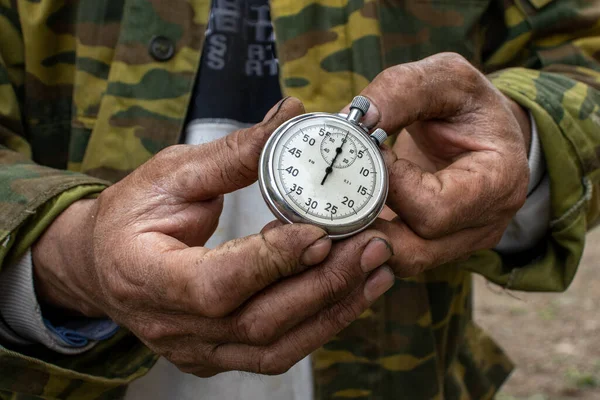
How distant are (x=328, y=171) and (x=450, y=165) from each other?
0.31 metres

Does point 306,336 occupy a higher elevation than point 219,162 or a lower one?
lower

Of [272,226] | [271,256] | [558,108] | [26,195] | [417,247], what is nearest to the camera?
[271,256]

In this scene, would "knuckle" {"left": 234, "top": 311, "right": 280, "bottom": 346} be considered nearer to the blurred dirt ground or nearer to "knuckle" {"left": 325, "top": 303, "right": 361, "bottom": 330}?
"knuckle" {"left": 325, "top": 303, "right": 361, "bottom": 330}

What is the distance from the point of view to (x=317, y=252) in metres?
1.26

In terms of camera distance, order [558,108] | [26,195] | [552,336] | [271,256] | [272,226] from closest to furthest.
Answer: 1. [271,256]
2. [272,226]
3. [26,195]
4. [558,108]
5. [552,336]

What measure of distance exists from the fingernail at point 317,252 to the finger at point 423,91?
12.8 inches

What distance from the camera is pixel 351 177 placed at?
1.41 meters

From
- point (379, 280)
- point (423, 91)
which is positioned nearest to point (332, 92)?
point (423, 91)

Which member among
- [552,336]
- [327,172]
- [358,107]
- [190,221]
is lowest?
[552,336]

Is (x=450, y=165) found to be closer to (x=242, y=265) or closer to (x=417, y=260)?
(x=417, y=260)

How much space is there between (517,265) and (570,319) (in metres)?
3.75

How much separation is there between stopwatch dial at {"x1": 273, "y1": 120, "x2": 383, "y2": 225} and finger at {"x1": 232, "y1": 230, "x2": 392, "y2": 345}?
0.07 m

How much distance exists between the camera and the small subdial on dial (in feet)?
4.66

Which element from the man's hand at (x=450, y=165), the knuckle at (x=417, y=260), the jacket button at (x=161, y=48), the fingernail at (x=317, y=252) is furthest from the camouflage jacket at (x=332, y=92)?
the fingernail at (x=317, y=252)
